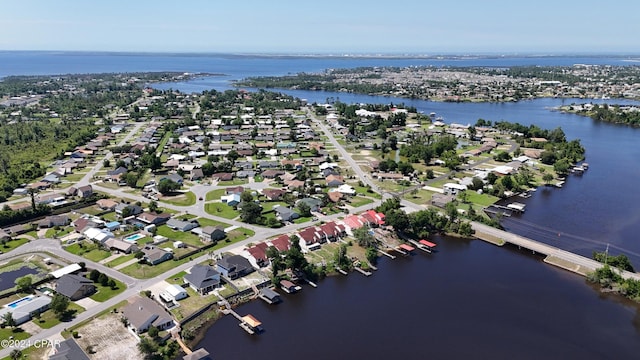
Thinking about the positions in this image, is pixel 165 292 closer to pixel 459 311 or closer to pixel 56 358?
pixel 56 358

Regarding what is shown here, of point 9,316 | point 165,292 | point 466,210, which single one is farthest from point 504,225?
point 9,316

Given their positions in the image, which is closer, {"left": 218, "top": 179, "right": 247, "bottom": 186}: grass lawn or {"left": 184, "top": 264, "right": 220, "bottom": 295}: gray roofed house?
{"left": 184, "top": 264, "right": 220, "bottom": 295}: gray roofed house

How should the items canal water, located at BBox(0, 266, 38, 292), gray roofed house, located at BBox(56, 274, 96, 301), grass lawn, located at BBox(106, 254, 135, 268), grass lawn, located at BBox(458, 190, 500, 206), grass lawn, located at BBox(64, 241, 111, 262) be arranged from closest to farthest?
gray roofed house, located at BBox(56, 274, 96, 301) < canal water, located at BBox(0, 266, 38, 292) < grass lawn, located at BBox(106, 254, 135, 268) < grass lawn, located at BBox(64, 241, 111, 262) < grass lawn, located at BBox(458, 190, 500, 206)

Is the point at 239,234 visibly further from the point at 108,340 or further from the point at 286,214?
the point at 108,340

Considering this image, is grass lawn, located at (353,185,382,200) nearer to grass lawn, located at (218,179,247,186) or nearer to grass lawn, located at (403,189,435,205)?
grass lawn, located at (403,189,435,205)

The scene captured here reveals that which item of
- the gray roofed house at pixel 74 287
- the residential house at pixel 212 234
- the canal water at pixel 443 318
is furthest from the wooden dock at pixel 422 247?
the gray roofed house at pixel 74 287

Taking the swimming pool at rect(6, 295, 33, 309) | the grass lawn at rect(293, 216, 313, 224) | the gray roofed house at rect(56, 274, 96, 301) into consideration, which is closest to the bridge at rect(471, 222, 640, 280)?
the grass lawn at rect(293, 216, 313, 224)

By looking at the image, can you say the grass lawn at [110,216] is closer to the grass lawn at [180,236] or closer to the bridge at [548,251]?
the grass lawn at [180,236]
